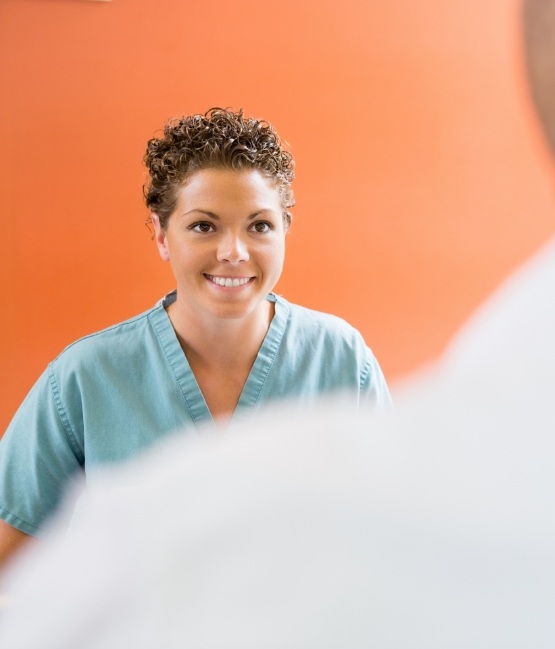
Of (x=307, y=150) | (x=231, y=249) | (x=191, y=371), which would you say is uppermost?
(x=307, y=150)

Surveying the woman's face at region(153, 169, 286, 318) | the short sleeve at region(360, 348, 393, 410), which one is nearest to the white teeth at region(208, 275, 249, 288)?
the woman's face at region(153, 169, 286, 318)

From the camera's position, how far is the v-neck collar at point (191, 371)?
709 mm

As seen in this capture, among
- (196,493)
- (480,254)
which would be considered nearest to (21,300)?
(480,254)

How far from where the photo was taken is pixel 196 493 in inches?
6.0

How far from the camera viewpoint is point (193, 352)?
29.8 inches

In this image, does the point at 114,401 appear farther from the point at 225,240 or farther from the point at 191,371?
the point at 225,240

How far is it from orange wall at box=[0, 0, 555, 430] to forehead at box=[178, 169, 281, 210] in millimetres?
508

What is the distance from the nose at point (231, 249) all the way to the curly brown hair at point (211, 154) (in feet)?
0.22

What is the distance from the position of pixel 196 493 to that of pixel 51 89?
1.15m

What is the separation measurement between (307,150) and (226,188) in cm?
58

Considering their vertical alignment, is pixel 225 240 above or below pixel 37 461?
above

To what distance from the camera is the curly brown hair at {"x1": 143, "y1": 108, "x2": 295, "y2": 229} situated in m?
0.71

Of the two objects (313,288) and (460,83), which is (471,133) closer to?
(460,83)

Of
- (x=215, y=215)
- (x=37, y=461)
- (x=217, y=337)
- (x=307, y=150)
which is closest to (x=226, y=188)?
(x=215, y=215)
